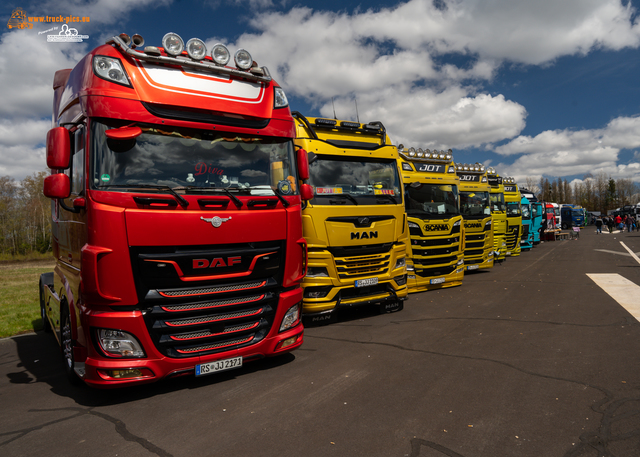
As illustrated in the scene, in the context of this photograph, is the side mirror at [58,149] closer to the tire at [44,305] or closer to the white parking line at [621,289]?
the tire at [44,305]

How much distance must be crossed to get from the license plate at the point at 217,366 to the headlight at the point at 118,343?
66cm

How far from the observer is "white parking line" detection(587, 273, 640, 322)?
25.8 ft

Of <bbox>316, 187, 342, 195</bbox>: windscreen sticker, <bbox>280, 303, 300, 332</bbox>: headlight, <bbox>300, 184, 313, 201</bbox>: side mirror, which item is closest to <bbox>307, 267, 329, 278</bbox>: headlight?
<bbox>316, 187, 342, 195</bbox>: windscreen sticker

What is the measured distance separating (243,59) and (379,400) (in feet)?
13.5

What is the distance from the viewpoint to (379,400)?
400 centimetres

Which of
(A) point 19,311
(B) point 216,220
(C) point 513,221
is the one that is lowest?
(A) point 19,311

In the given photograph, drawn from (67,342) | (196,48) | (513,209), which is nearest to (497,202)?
(513,209)

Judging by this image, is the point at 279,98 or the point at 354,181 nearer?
the point at 279,98

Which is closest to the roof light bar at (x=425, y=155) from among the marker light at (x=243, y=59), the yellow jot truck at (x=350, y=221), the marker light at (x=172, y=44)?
the yellow jot truck at (x=350, y=221)

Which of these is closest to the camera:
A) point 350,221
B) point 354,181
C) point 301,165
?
point 301,165

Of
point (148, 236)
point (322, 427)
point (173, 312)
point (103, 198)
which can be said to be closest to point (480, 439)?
point (322, 427)

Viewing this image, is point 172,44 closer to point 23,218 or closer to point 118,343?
point 118,343

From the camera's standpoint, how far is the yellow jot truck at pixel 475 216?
1275 cm

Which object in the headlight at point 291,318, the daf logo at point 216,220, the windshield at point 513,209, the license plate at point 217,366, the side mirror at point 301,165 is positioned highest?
the side mirror at point 301,165
